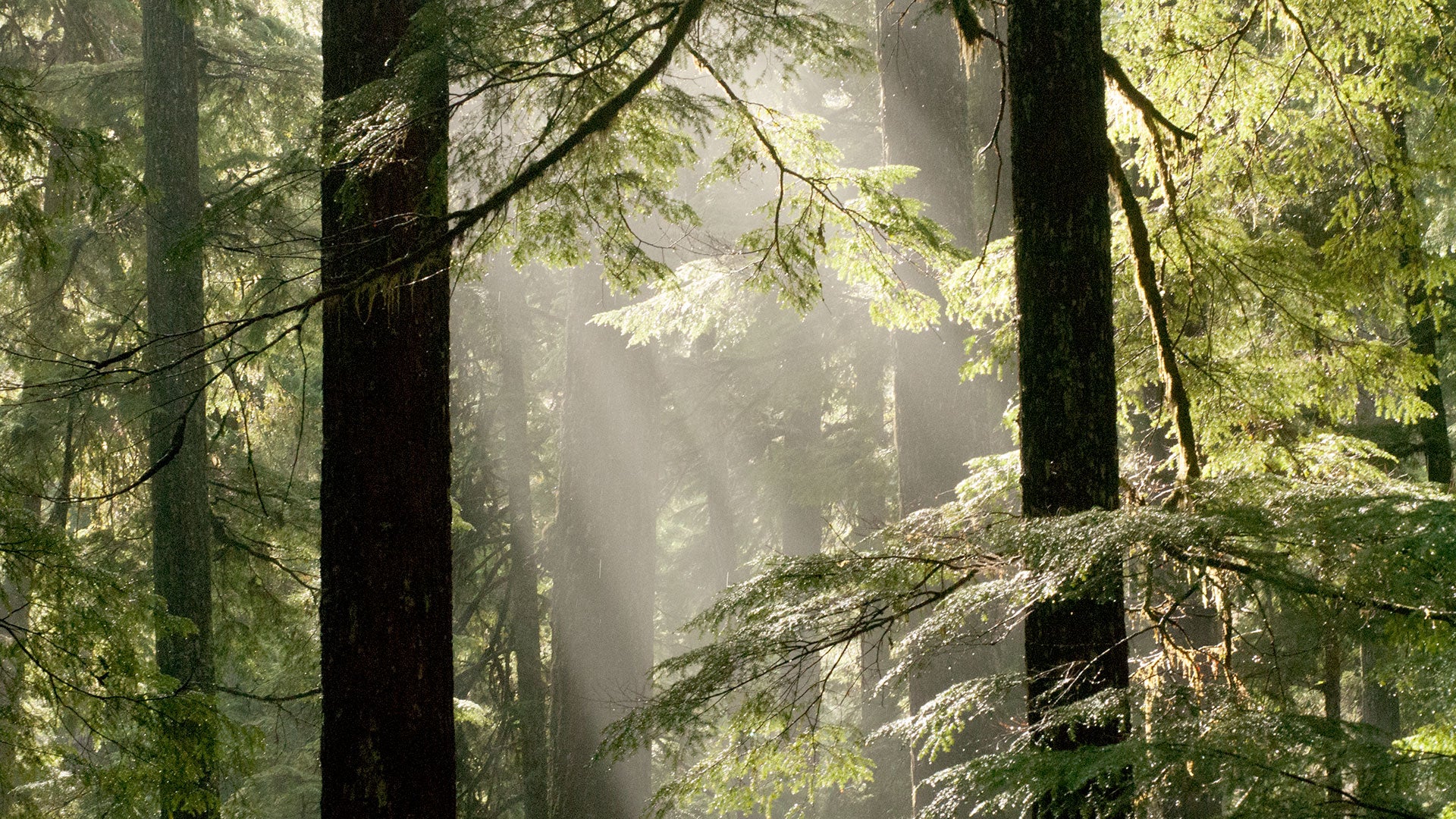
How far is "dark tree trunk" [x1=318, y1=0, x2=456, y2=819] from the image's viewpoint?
3.66 meters

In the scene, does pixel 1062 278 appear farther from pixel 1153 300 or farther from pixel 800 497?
pixel 800 497

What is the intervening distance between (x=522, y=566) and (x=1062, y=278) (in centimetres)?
1225

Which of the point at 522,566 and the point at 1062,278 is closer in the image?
the point at 1062,278

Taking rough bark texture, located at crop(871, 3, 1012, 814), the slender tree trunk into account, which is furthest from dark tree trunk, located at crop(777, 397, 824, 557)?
the slender tree trunk

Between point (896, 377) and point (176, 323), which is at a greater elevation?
point (176, 323)

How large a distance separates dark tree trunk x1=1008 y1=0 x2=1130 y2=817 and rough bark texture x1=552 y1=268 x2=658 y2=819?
807cm

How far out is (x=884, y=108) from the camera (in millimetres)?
8570

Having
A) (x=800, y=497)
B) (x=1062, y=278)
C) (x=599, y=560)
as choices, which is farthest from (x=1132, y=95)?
(x=800, y=497)

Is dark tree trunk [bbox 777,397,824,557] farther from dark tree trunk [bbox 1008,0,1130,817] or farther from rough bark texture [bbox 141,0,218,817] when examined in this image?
dark tree trunk [bbox 1008,0,1130,817]

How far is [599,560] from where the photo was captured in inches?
478

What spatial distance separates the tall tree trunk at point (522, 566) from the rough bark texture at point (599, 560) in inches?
34.3

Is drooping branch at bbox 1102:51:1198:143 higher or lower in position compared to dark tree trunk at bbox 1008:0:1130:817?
higher

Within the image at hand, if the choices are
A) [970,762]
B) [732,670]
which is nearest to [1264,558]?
[970,762]

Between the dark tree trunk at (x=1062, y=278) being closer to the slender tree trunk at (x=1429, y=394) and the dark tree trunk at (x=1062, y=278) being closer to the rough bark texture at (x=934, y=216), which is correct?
the slender tree trunk at (x=1429, y=394)
